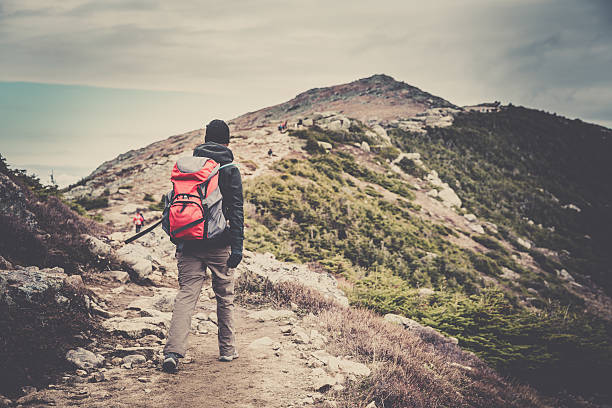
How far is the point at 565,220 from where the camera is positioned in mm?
29984

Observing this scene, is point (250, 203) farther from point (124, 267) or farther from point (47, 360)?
point (47, 360)

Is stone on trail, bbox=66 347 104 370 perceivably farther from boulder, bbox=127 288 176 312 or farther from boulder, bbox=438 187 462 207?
boulder, bbox=438 187 462 207

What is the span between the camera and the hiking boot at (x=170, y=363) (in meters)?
3.24

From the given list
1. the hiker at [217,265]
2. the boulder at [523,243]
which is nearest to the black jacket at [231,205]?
the hiker at [217,265]

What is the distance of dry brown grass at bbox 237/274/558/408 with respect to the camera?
338cm

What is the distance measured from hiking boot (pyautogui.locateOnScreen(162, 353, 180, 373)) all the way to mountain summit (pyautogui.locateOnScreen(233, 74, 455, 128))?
1905 inches

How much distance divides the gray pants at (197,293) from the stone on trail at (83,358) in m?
0.68

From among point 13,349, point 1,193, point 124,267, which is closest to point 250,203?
point 124,267

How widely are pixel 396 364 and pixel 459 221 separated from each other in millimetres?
20963

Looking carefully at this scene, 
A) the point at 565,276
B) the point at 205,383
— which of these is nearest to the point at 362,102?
the point at 565,276

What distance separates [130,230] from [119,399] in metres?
9.42

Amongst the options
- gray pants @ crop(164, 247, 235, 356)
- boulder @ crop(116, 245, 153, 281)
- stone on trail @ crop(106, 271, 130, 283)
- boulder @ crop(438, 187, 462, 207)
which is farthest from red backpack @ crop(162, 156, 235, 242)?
boulder @ crop(438, 187, 462, 207)

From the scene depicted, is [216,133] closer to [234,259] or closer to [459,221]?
[234,259]

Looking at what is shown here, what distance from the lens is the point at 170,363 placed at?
3.24m
